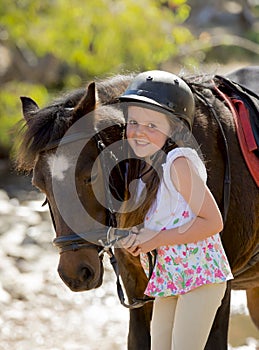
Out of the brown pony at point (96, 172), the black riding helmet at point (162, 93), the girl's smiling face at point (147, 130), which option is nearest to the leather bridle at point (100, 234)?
the brown pony at point (96, 172)

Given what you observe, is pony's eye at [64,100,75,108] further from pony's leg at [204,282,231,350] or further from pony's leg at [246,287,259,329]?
pony's leg at [246,287,259,329]

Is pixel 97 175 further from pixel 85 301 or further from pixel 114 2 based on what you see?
pixel 114 2

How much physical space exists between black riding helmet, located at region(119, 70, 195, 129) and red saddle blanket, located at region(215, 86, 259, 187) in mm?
522

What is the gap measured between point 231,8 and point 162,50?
13339 millimetres

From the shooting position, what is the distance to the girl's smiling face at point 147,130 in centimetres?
271

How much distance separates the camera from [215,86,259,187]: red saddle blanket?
3.26 meters

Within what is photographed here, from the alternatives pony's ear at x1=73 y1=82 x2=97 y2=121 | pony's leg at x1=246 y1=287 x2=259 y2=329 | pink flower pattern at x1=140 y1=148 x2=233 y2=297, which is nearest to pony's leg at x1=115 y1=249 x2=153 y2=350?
pink flower pattern at x1=140 y1=148 x2=233 y2=297

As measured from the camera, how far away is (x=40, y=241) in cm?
716

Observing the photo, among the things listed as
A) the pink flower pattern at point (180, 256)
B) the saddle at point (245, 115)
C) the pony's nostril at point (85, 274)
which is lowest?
the pony's nostril at point (85, 274)

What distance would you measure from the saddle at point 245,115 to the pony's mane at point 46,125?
0.64 metres

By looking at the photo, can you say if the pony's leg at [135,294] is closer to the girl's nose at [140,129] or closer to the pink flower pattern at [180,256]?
the pink flower pattern at [180,256]

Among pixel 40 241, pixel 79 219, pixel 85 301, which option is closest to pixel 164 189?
pixel 79 219

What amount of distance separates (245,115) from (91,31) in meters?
5.29

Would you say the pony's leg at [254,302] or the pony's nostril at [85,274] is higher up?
the pony's nostril at [85,274]
